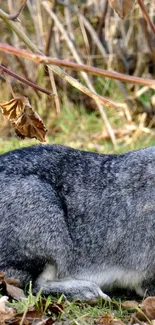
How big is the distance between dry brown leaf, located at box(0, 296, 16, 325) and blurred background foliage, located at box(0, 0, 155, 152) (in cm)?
485

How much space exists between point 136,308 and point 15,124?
148 centimetres

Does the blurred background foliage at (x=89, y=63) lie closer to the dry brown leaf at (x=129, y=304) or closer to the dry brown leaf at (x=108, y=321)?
the dry brown leaf at (x=129, y=304)

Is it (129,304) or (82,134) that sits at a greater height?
(82,134)

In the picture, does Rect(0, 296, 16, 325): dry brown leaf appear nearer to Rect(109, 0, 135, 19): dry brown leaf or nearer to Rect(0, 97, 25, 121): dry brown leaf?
Rect(0, 97, 25, 121): dry brown leaf

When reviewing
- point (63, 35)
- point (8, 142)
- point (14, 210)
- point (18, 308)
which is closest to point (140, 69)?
point (63, 35)

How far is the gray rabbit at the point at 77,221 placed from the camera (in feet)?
14.1

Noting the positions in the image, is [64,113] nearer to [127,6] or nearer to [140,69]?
[140,69]

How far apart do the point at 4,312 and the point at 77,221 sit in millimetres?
1189

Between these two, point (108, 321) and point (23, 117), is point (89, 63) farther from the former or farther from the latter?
point (23, 117)

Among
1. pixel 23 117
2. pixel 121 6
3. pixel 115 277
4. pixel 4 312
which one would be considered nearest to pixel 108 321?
pixel 4 312

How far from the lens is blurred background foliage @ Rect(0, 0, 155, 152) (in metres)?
8.65

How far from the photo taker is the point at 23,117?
8.70ft

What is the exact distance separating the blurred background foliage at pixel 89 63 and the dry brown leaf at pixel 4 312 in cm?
485

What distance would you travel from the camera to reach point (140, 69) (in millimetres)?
9102
